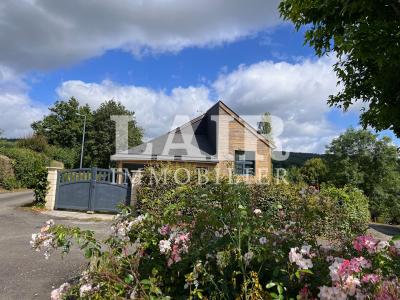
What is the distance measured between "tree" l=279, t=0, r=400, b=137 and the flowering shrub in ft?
13.0

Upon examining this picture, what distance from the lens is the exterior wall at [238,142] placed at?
2423 cm

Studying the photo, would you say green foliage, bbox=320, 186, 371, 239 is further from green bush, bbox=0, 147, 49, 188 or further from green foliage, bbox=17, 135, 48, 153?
green foliage, bbox=17, 135, 48, 153

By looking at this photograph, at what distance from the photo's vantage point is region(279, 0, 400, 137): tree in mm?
5875

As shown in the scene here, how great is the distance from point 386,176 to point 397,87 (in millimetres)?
30024

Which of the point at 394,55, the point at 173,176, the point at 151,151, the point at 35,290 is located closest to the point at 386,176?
the point at 151,151

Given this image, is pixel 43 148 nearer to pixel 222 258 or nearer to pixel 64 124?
pixel 64 124

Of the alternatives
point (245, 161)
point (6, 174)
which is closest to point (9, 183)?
point (6, 174)

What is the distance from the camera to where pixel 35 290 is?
466 cm

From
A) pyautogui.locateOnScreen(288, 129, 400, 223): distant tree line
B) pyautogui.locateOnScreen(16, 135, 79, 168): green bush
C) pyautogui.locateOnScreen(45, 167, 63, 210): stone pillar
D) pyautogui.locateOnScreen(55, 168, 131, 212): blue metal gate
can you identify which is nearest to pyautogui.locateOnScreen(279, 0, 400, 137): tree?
pyautogui.locateOnScreen(55, 168, 131, 212): blue metal gate

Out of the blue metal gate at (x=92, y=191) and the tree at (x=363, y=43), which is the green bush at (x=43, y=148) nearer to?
the blue metal gate at (x=92, y=191)

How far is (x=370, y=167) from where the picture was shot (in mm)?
34625

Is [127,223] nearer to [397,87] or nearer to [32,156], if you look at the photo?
[397,87]

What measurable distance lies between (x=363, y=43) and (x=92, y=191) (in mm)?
10764

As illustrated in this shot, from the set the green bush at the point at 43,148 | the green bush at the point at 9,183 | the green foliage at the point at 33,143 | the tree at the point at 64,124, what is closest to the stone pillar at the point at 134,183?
the green bush at the point at 9,183
